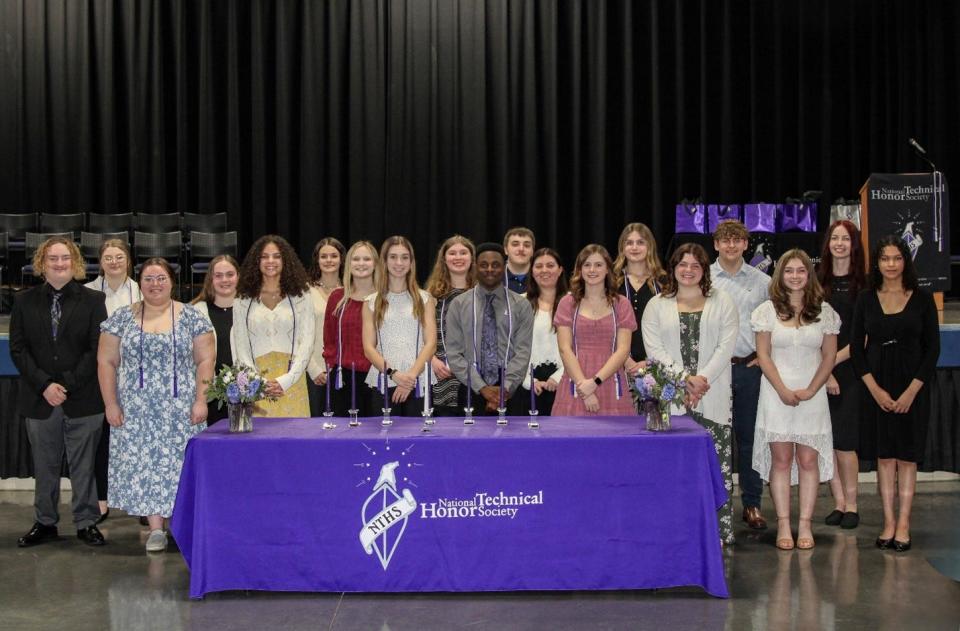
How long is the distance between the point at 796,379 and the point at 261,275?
Answer: 9.31ft

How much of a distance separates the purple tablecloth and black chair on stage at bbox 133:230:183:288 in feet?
20.4

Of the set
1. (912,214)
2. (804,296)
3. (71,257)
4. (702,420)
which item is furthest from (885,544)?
(71,257)

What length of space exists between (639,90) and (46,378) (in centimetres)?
791

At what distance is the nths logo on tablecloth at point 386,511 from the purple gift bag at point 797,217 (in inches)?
265

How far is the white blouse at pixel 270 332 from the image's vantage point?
556cm

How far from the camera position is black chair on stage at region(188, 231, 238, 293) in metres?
10.6

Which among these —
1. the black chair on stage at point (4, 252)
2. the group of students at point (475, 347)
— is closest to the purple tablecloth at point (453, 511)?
the group of students at point (475, 347)

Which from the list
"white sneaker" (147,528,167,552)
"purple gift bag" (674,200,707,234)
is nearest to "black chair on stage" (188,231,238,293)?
"purple gift bag" (674,200,707,234)

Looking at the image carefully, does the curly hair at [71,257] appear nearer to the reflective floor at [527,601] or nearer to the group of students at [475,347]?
the group of students at [475,347]

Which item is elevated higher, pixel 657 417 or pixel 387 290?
pixel 387 290

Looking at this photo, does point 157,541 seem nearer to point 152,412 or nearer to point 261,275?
point 152,412

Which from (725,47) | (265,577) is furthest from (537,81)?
(265,577)

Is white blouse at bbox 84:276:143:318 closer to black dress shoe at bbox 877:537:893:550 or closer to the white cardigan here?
the white cardigan

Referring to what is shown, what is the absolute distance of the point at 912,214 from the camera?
23.3 feet
